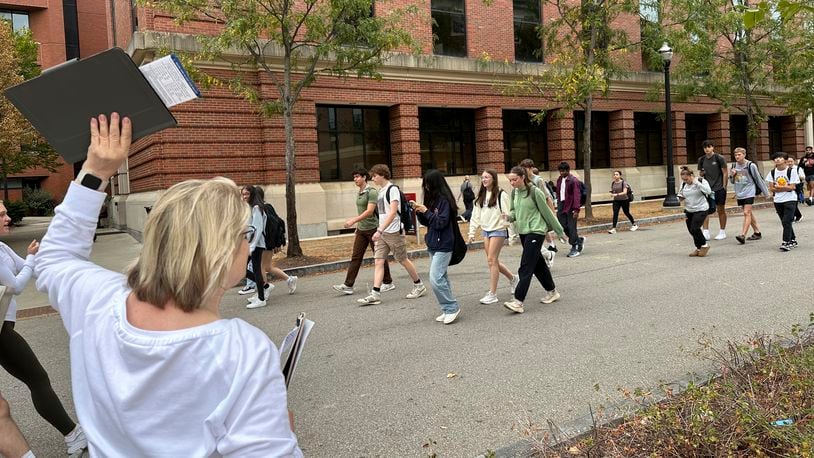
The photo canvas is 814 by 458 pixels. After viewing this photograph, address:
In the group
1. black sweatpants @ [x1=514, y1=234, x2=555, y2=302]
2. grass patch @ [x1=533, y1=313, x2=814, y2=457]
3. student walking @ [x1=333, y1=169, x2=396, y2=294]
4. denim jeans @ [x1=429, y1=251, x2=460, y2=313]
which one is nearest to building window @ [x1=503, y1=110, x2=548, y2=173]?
student walking @ [x1=333, y1=169, x2=396, y2=294]

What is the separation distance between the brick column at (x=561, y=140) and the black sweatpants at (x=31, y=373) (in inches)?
833

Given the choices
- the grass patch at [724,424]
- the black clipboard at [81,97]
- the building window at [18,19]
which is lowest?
the grass patch at [724,424]

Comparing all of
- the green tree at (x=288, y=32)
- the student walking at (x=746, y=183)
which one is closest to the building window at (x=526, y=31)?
the green tree at (x=288, y=32)

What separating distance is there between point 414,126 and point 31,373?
16.5 metres

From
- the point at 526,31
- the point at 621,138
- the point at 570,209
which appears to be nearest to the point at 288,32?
the point at 570,209

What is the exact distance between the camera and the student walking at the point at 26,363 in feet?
11.7

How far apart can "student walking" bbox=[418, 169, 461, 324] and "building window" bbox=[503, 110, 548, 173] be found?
621 inches

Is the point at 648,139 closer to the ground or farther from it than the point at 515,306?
farther from it

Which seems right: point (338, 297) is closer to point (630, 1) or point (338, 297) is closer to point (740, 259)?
point (740, 259)

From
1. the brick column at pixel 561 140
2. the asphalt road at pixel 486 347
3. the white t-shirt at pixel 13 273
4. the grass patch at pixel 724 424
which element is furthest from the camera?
the brick column at pixel 561 140

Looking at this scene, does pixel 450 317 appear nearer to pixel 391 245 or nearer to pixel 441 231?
pixel 441 231

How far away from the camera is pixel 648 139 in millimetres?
26391

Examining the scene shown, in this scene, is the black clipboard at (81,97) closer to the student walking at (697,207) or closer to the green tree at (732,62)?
the student walking at (697,207)

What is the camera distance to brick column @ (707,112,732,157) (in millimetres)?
27703
